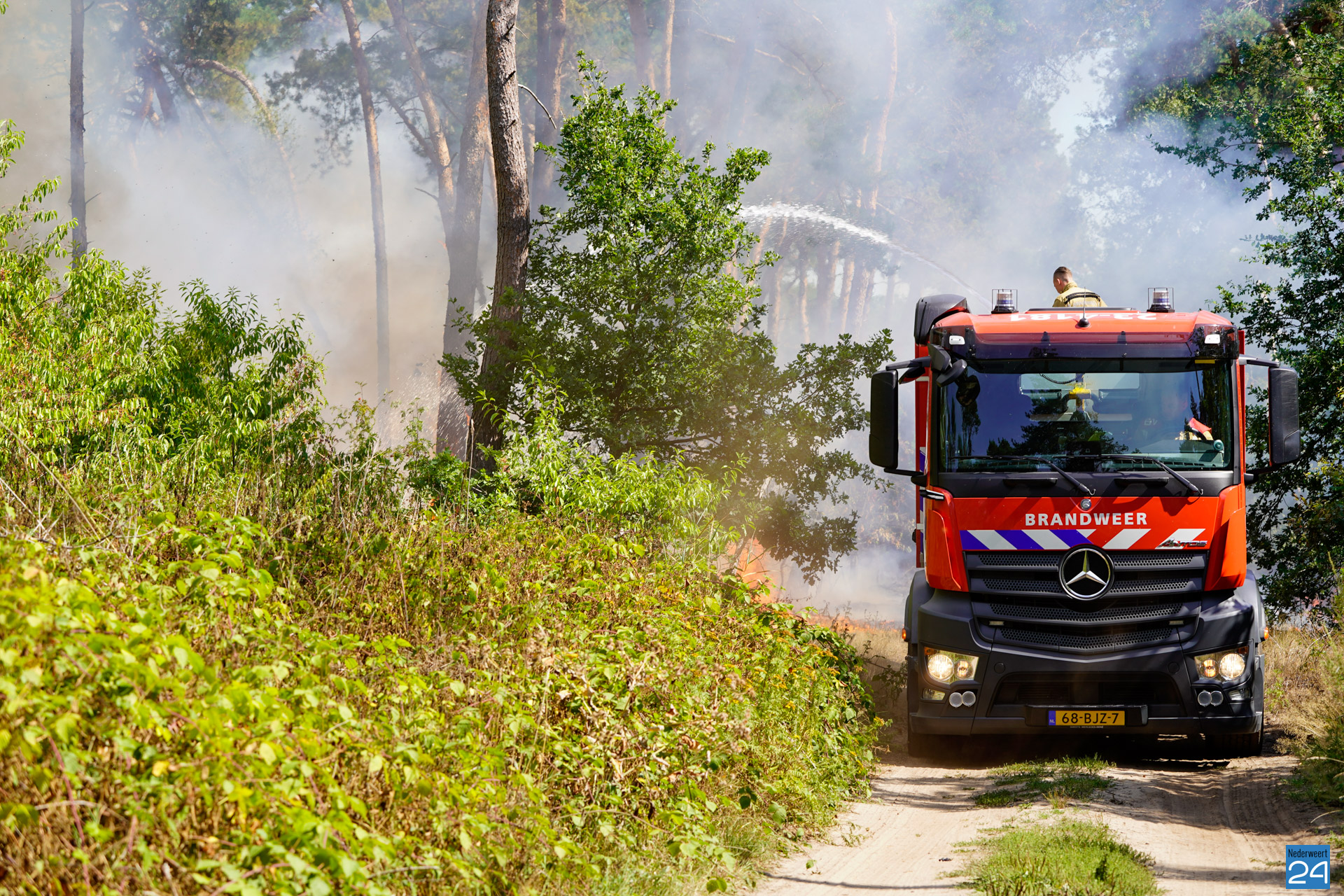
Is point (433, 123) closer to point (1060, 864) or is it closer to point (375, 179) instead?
point (375, 179)

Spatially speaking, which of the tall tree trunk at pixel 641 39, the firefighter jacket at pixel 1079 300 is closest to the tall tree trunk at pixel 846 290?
the tall tree trunk at pixel 641 39

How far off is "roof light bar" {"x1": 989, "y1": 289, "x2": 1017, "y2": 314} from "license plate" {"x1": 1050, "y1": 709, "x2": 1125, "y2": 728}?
2.95 metres

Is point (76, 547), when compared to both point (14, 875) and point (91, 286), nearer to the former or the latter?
point (14, 875)

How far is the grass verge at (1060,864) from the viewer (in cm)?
467

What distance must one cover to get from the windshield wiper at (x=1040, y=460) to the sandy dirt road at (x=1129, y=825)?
6.41ft

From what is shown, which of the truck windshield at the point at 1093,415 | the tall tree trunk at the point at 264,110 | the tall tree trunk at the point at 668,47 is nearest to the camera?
the truck windshield at the point at 1093,415

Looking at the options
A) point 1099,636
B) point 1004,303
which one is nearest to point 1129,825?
point 1099,636

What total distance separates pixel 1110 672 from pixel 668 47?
2823cm

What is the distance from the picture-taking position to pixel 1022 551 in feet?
23.5

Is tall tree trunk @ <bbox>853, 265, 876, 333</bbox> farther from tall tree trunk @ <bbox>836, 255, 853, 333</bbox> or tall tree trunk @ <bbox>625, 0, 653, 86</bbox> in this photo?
tall tree trunk @ <bbox>625, 0, 653, 86</bbox>

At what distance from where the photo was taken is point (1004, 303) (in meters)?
8.13

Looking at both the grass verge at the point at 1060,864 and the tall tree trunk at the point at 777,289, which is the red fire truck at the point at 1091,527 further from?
the tall tree trunk at the point at 777,289

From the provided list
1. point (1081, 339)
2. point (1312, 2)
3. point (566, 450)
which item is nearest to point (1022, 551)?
point (1081, 339)

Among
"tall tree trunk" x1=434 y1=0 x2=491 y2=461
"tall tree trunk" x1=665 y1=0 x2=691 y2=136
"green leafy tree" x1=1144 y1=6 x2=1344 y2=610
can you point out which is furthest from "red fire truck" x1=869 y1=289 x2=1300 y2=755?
"tall tree trunk" x1=665 y1=0 x2=691 y2=136
